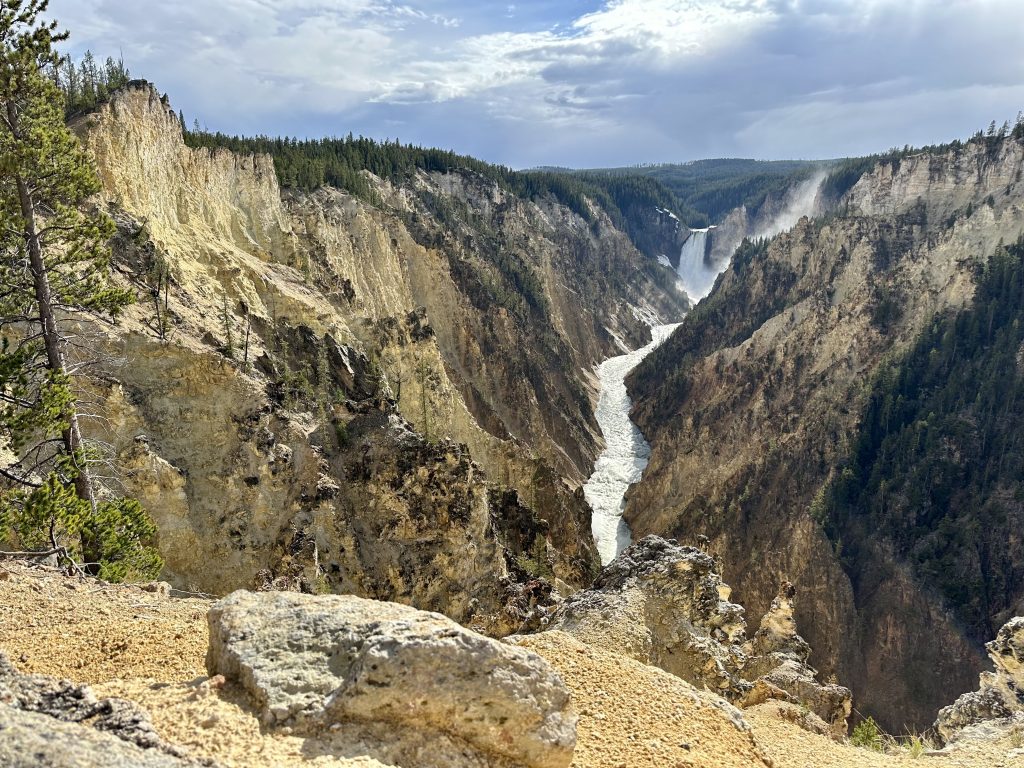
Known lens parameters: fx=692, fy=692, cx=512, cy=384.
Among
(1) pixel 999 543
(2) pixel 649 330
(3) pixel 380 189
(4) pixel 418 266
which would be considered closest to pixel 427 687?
(1) pixel 999 543

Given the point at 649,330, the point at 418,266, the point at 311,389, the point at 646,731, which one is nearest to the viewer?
the point at 646,731

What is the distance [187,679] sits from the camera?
687 cm

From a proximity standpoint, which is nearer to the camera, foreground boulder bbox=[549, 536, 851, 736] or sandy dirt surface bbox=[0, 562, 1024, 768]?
sandy dirt surface bbox=[0, 562, 1024, 768]

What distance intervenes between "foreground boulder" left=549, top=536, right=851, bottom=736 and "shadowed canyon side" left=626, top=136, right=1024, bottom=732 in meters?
17.1

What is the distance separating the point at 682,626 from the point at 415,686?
1093cm

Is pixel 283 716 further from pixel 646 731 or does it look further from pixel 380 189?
pixel 380 189

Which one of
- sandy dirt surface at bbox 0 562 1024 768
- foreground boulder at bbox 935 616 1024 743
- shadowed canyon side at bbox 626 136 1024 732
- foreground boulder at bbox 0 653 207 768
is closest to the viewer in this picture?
foreground boulder at bbox 0 653 207 768

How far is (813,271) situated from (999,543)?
39.5 m

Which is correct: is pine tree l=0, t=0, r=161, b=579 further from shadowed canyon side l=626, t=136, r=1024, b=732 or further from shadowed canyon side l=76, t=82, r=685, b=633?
shadowed canyon side l=626, t=136, r=1024, b=732

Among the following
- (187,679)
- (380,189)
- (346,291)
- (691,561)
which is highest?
(380,189)

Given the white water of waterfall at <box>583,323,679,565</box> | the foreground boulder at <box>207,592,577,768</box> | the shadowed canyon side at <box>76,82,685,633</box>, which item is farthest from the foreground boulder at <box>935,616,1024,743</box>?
the white water of waterfall at <box>583,323,679,565</box>

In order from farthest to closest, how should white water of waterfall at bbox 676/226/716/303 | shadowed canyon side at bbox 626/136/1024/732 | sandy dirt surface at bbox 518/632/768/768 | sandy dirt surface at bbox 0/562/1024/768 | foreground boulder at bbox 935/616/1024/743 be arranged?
white water of waterfall at bbox 676/226/716/303, shadowed canyon side at bbox 626/136/1024/732, foreground boulder at bbox 935/616/1024/743, sandy dirt surface at bbox 518/632/768/768, sandy dirt surface at bbox 0/562/1024/768

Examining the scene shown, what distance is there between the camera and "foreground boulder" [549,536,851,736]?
14398mm

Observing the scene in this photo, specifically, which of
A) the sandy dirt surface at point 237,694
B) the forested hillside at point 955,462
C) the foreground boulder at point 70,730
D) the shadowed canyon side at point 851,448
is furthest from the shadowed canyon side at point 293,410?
the forested hillside at point 955,462
